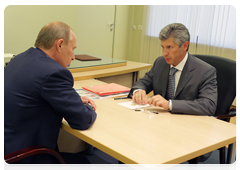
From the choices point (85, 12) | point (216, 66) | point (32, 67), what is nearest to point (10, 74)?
point (32, 67)

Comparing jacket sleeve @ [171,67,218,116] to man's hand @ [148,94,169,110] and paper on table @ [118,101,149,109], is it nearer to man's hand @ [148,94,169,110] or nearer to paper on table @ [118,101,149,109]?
man's hand @ [148,94,169,110]

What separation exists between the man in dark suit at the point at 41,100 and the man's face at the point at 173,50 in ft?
2.69

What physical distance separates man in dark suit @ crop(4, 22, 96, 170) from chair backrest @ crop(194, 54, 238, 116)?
1202 millimetres

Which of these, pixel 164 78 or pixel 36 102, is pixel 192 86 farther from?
pixel 36 102

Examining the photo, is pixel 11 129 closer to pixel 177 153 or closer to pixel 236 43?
pixel 177 153

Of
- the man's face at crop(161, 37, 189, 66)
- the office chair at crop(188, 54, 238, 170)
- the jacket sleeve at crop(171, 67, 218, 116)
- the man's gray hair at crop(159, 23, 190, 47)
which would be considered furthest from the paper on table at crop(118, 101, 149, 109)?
the office chair at crop(188, 54, 238, 170)

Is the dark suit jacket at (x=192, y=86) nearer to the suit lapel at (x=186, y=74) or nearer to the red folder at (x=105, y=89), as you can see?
the suit lapel at (x=186, y=74)

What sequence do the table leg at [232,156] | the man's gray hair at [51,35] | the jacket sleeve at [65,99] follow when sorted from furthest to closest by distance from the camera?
the table leg at [232,156], the man's gray hair at [51,35], the jacket sleeve at [65,99]

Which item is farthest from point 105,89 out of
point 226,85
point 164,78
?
point 226,85

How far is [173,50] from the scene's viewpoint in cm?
203

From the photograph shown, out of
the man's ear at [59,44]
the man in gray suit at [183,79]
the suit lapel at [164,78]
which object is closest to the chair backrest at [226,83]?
the man in gray suit at [183,79]

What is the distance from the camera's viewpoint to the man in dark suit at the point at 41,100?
1.37 metres

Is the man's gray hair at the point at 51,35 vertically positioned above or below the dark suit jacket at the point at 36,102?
above

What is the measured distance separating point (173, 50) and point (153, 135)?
2.74 ft
